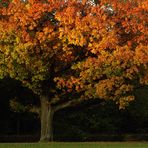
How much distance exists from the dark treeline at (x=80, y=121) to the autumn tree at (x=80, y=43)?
30.9 ft

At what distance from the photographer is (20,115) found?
47.1 metres

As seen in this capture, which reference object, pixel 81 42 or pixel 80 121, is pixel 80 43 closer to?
pixel 81 42

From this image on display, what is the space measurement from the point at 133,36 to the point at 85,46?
306 cm

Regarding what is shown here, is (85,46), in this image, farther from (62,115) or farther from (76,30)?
(62,115)

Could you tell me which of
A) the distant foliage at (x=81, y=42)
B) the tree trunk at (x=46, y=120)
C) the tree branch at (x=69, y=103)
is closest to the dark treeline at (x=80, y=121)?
the tree trunk at (x=46, y=120)

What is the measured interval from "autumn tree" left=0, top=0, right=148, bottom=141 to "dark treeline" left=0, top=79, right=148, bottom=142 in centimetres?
941

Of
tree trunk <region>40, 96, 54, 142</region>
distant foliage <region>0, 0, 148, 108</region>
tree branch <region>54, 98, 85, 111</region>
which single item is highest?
distant foliage <region>0, 0, 148, 108</region>

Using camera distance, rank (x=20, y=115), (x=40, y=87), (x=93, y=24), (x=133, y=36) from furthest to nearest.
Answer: (x=20, y=115)
(x=40, y=87)
(x=133, y=36)
(x=93, y=24)

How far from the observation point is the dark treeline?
44141mm

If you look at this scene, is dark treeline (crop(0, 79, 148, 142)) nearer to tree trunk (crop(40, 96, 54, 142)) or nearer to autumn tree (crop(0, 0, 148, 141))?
tree trunk (crop(40, 96, 54, 142))

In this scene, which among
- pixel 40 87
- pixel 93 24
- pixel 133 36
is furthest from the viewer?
pixel 40 87

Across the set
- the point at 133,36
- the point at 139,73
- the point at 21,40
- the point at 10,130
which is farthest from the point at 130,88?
the point at 10,130

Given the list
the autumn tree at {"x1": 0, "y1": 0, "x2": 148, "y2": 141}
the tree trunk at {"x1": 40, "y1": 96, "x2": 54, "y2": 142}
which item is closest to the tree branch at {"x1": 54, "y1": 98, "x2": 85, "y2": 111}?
the tree trunk at {"x1": 40, "y1": 96, "x2": 54, "y2": 142}

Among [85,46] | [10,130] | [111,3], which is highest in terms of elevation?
[111,3]
